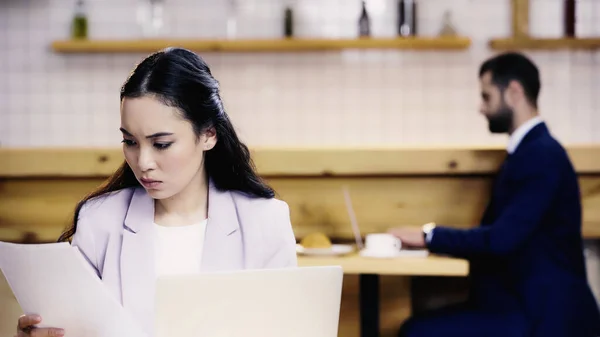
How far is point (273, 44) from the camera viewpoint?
4.04m

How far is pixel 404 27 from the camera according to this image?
13.5 feet

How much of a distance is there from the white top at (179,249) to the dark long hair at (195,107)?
112 millimetres

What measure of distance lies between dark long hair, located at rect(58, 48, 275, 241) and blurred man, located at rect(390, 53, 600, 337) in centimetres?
131

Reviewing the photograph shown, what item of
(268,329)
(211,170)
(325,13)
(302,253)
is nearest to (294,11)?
(325,13)

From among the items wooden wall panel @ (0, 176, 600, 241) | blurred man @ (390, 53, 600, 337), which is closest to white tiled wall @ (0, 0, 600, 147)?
wooden wall panel @ (0, 176, 600, 241)

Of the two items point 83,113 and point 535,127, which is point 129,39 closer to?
point 83,113

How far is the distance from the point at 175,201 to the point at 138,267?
0.55ft

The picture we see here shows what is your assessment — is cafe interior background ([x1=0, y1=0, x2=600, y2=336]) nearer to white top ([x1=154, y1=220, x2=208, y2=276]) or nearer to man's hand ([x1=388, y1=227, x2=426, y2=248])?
man's hand ([x1=388, y1=227, x2=426, y2=248])

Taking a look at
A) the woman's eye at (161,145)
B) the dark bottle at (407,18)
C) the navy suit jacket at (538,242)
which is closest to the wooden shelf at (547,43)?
the dark bottle at (407,18)

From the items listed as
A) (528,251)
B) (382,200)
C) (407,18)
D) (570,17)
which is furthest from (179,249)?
(570,17)

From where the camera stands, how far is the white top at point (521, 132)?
2.78 meters

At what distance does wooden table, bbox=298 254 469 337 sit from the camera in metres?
2.55

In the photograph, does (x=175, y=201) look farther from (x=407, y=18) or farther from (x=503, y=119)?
(x=407, y=18)

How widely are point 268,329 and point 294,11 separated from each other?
334cm
